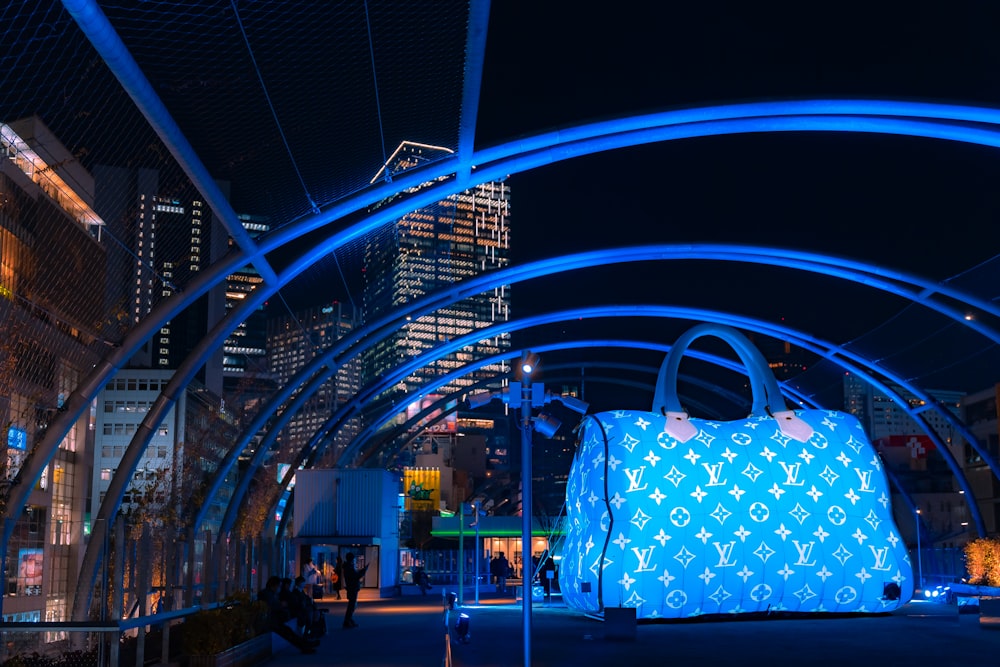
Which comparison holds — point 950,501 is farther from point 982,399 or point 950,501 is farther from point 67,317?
point 67,317

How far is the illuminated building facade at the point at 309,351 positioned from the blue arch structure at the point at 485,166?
1218 centimetres

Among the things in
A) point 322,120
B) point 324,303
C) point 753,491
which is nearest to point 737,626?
point 753,491

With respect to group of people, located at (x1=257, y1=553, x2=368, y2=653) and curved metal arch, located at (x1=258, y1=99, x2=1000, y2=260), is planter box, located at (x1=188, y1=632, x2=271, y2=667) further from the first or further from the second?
curved metal arch, located at (x1=258, y1=99, x2=1000, y2=260)

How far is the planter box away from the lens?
46.8ft

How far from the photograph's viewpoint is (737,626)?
22.0 m

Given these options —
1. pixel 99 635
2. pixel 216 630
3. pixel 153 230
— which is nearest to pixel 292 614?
pixel 216 630

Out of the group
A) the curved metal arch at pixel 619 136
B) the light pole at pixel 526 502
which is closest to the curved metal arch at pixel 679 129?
the curved metal arch at pixel 619 136

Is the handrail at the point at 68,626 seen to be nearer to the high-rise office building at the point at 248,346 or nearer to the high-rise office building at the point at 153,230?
the high-rise office building at the point at 153,230

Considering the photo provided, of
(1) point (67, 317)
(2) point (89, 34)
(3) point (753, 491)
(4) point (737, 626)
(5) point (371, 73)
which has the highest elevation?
(5) point (371, 73)

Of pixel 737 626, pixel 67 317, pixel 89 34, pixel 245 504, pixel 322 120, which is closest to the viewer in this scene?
pixel 89 34

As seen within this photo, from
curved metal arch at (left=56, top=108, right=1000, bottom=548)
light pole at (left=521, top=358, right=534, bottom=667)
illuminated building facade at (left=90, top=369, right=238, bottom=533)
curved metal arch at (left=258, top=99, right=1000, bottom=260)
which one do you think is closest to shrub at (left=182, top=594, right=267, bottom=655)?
light pole at (left=521, top=358, right=534, bottom=667)

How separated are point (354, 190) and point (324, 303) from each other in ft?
59.0

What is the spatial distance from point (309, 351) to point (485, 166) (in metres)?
27.7

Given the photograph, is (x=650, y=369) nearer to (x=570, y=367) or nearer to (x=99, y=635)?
(x=570, y=367)
